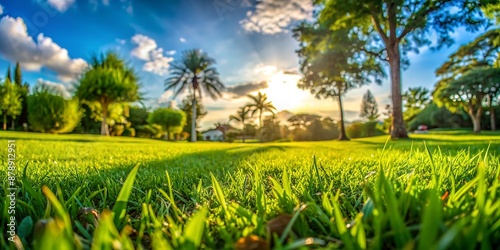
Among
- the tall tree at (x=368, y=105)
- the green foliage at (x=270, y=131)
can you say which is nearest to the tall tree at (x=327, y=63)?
the green foliage at (x=270, y=131)

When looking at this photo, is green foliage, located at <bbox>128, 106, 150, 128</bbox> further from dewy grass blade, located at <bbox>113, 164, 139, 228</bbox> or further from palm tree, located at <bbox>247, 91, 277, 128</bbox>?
dewy grass blade, located at <bbox>113, 164, 139, 228</bbox>

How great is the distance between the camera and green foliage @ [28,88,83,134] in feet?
42.5

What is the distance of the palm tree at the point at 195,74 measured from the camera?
3566 centimetres

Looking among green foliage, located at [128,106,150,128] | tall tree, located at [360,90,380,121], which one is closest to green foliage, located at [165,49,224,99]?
green foliage, located at [128,106,150,128]

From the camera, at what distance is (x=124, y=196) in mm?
755

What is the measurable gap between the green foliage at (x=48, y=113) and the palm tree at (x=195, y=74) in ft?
63.9

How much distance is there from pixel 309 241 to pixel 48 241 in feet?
1.37

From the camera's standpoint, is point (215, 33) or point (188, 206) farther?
point (215, 33)

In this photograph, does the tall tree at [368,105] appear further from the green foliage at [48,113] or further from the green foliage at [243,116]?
the green foliage at [48,113]

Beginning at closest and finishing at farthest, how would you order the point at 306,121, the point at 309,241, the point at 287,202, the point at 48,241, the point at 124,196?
1. the point at 48,241
2. the point at 309,241
3. the point at 124,196
4. the point at 287,202
5. the point at 306,121

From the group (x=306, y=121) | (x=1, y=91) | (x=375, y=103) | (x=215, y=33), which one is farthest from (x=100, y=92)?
(x=375, y=103)

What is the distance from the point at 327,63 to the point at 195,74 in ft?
71.9

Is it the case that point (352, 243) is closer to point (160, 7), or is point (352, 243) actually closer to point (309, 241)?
point (309, 241)

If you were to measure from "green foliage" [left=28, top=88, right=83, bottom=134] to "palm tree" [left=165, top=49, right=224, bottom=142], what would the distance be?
1947 cm
